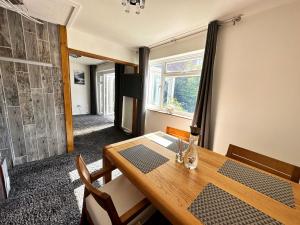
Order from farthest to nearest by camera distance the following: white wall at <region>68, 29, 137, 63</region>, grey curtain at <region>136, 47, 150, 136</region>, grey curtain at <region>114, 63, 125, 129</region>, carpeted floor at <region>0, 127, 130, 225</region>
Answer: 1. grey curtain at <region>114, 63, 125, 129</region>
2. grey curtain at <region>136, 47, 150, 136</region>
3. white wall at <region>68, 29, 137, 63</region>
4. carpeted floor at <region>0, 127, 130, 225</region>

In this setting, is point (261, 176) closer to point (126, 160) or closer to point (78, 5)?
point (126, 160)

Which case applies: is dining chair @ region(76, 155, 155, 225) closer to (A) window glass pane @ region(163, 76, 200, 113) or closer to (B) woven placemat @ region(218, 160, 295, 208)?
(B) woven placemat @ region(218, 160, 295, 208)

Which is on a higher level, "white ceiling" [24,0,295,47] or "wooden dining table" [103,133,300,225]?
"white ceiling" [24,0,295,47]

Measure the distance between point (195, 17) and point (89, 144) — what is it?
2.92 meters

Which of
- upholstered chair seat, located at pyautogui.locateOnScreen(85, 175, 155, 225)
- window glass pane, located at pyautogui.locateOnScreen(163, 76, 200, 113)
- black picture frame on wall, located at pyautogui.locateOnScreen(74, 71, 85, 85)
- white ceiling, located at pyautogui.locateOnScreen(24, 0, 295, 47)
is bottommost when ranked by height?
upholstered chair seat, located at pyautogui.locateOnScreen(85, 175, 155, 225)

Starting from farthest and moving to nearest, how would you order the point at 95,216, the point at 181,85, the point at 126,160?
1. the point at 181,85
2. the point at 126,160
3. the point at 95,216

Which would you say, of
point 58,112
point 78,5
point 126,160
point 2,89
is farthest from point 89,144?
point 78,5

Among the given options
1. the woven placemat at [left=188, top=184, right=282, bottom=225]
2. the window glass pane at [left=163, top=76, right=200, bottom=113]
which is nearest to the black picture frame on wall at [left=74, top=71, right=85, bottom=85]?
the window glass pane at [left=163, top=76, right=200, bottom=113]

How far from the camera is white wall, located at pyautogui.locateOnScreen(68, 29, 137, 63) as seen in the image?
7.49ft

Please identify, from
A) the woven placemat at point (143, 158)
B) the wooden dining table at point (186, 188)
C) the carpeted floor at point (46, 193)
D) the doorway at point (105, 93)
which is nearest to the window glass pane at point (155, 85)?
the carpeted floor at point (46, 193)

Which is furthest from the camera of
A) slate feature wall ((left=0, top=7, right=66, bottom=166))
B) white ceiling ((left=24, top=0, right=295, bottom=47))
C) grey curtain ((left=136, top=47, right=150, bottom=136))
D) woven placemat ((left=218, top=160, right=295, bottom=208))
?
grey curtain ((left=136, top=47, right=150, bottom=136))

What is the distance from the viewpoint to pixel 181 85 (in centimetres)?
264

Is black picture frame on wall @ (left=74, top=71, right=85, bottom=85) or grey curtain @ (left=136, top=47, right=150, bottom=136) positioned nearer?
grey curtain @ (left=136, top=47, right=150, bottom=136)

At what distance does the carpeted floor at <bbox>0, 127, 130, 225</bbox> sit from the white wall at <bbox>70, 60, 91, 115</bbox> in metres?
3.54
